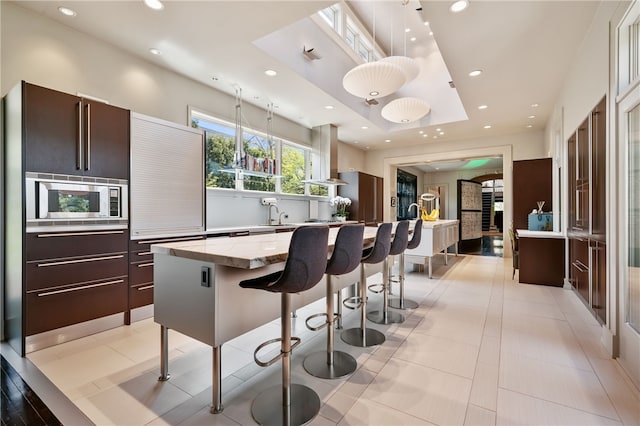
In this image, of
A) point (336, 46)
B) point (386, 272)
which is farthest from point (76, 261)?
point (336, 46)

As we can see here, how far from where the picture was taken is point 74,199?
8.30ft

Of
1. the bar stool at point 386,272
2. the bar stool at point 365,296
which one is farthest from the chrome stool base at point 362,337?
the bar stool at point 386,272

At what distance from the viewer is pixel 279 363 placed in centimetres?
214

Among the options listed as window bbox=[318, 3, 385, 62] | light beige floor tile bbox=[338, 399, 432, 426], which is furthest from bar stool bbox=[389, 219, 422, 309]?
window bbox=[318, 3, 385, 62]

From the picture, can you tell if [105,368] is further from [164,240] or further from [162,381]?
[164,240]

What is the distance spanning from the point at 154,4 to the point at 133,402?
3.10 m

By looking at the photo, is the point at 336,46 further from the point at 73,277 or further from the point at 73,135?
the point at 73,277

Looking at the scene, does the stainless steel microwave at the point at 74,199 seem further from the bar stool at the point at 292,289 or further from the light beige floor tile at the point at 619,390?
the light beige floor tile at the point at 619,390

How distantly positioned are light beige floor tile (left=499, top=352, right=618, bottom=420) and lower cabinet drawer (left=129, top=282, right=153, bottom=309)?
127 inches

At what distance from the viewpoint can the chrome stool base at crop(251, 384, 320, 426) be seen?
5.02 ft

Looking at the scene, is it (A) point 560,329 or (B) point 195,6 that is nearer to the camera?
(B) point 195,6

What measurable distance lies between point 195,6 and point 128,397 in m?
3.09

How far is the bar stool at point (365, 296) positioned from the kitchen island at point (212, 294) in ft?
1.98

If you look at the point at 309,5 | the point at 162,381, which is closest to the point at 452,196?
the point at 309,5
